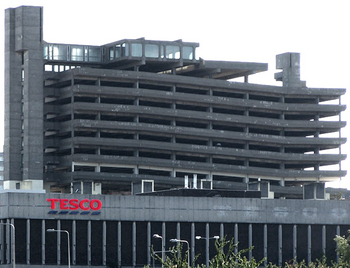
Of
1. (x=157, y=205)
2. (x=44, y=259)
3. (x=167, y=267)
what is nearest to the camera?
(x=167, y=267)

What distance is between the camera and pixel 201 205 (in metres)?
188

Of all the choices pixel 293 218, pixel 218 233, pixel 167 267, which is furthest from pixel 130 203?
pixel 167 267

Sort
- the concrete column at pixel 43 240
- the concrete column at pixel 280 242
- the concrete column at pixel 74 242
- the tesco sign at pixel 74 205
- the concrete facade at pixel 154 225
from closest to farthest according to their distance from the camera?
the concrete column at pixel 43 240 < the concrete facade at pixel 154 225 < the concrete column at pixel 74 242 < the tesco sign at pixel 74 205 < the concrete column at pixel 280 242

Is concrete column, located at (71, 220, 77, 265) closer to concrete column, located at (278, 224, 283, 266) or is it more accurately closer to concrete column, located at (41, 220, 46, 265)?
concrete column, located at (41, 220, 46, 265)

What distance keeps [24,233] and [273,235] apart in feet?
146

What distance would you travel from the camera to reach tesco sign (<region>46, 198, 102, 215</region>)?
177875mm

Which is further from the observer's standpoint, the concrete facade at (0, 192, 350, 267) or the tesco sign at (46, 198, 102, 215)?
the tesco sign at (46, 198, 102, 215)

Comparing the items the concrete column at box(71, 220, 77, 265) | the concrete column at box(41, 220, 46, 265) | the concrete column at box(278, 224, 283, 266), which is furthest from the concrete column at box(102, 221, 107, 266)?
the concrete column at box(278, 224, 283, 266)

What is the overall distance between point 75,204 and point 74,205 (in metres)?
0.25

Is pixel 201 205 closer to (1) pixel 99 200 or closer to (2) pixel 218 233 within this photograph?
(2) pixel 218 233

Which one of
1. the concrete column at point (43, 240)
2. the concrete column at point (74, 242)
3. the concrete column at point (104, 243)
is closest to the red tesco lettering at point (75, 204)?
the concrete column at point (74, 242)

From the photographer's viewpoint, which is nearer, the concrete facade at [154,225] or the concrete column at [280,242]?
the concrete facade at [154,225]

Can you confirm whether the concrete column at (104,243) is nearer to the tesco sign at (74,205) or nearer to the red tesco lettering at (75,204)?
the tesco sign at (74,205)

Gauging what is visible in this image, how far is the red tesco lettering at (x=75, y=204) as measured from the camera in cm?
17800
